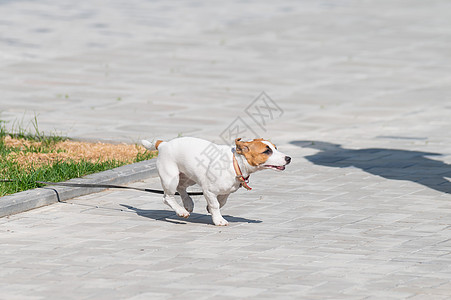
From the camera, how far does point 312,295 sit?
7129 mm

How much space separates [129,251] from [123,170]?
3255mm

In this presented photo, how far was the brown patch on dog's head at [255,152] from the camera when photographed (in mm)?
8945

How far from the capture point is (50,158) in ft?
40.0

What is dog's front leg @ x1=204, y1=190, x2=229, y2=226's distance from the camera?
9172 millimetres

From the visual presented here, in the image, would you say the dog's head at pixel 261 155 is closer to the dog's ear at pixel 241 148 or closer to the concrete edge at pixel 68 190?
the dog's ear at pixel 241 148

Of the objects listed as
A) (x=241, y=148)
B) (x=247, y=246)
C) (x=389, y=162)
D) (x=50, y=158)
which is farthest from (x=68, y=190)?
(x=389, y=162)

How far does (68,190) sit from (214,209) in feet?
6.67

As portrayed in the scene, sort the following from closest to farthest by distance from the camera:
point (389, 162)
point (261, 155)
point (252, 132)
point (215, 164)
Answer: point (261, 155)
point (215, 164)
point (389, 162)
point (252, 132)

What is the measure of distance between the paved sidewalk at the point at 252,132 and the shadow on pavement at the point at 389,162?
40mm

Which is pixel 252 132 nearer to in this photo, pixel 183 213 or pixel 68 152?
pixel 68 152

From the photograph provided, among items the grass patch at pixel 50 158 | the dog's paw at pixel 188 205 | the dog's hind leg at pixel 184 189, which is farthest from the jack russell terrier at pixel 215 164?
the grass patch at pixel 50 158

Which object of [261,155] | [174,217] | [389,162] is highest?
[261,155]

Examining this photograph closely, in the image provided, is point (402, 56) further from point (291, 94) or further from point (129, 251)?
point (129, 251)

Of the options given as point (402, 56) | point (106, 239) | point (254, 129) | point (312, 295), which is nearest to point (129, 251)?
point (106, 239)
